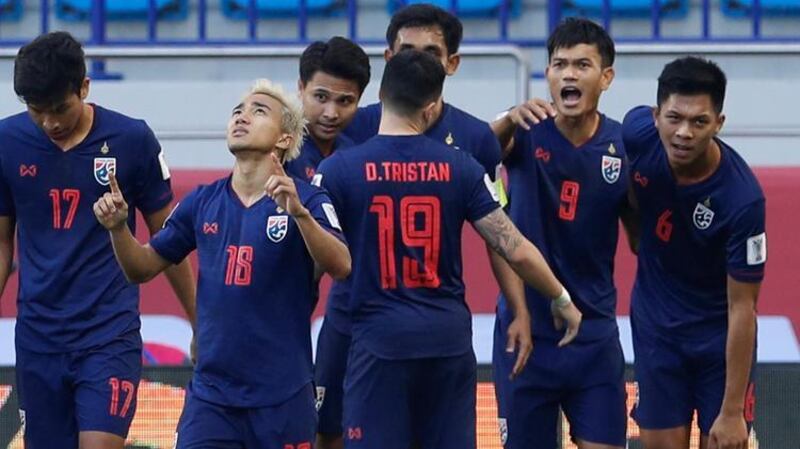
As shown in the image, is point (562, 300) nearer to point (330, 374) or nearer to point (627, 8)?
point (330, 374)

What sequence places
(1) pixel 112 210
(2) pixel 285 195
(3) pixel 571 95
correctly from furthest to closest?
(3) pixel 571 95, (1) pixel 112 210, (2) pixel 285 195

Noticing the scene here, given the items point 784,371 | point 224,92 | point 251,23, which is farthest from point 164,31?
point 784,371

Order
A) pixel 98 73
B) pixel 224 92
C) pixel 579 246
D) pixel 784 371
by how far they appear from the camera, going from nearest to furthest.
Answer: pixel 579 246, pixel 784 371, pixel 224 92, pixel 98 73

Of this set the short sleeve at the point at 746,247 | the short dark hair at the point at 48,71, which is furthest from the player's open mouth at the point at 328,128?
the short sleeve at the point at 746,247

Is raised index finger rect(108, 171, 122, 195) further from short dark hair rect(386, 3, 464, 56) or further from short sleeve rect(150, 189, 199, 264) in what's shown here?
short dark hair rect(386, 3, 464, 56)

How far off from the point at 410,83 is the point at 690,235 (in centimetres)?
139

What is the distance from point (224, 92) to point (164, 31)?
1638 millimetres

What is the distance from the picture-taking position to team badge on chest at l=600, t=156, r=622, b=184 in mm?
7363

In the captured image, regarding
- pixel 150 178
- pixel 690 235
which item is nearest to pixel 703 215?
pixel 690 235

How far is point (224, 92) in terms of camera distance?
37.8ft

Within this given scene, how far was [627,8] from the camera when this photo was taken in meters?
12.7

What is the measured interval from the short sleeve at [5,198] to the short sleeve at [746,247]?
287 cm

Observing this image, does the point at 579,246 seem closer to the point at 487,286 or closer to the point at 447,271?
the point at 447,271

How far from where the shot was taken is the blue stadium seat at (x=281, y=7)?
1281 centimetres
